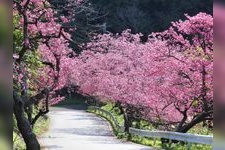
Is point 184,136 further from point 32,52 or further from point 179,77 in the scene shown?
point 32,52

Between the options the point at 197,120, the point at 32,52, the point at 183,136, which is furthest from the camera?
the point at 197,120

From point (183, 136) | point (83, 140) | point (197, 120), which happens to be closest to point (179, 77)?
point (197, 120)

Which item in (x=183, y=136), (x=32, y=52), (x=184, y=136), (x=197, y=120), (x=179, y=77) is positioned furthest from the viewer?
(x=179, y=77)

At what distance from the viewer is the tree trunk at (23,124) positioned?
8.45m

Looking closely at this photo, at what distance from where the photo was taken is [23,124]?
28.6ft

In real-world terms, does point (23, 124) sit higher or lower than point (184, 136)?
higher

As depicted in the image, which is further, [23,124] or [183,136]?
[183,136]

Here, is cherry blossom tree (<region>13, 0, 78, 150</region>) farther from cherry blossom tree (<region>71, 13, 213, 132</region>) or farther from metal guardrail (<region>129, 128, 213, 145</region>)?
metal guardrail (<region>129, 128, 213, 145</region>)

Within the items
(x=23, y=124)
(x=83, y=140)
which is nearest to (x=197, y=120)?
(x=83, y=140)

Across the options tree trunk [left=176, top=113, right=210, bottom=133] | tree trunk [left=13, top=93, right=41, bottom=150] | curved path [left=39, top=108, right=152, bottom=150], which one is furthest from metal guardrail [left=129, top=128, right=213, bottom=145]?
tree trunk [left=13, top=93, right=41, bottom=150]

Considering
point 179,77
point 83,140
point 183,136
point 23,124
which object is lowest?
point 83,140

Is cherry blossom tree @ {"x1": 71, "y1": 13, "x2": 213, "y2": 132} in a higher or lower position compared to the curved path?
higher

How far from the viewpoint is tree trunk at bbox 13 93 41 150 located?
27.7 ft

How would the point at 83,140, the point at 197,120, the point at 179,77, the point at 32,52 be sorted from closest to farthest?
the point at 32,52
the point at 197,120
the point at 179,77
the point at 83,140
